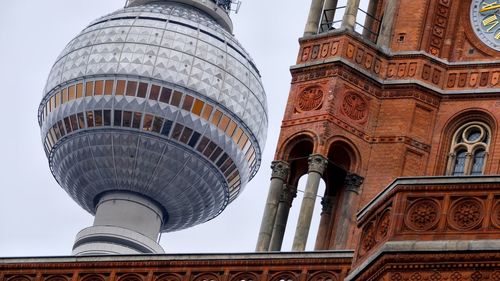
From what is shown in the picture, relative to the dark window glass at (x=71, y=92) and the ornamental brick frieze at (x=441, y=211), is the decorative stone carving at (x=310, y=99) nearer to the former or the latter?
the ornamental brick frieze at (x=441, y=211)

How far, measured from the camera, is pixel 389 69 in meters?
50.1

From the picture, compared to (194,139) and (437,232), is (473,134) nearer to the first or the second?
(437,232)

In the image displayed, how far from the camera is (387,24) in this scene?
5091 centimetres

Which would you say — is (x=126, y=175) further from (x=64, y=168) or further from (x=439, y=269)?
(x=439, y=269)

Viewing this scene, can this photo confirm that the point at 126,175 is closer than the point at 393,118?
No

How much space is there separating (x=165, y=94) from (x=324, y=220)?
136 ft

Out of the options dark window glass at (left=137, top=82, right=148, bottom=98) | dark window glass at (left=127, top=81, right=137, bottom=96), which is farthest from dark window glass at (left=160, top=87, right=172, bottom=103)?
dark window glass at (left=127, top=81, right=137, bottom=96)

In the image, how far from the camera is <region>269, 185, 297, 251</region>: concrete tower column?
49.0 meters

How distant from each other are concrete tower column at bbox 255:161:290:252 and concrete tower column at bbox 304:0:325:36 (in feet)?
14.2

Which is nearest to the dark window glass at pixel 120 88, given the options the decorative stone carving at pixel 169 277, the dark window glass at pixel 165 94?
the dark window glass at pixel 165 94

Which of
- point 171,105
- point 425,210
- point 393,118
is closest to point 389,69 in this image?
point 393,118

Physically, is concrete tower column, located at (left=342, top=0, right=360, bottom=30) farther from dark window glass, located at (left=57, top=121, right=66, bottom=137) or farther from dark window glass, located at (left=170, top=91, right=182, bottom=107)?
dark window glass, located at (left=57, top=121, right=66, bottom=137)

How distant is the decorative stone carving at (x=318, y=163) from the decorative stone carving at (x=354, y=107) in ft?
5.92

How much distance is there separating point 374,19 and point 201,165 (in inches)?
1652
